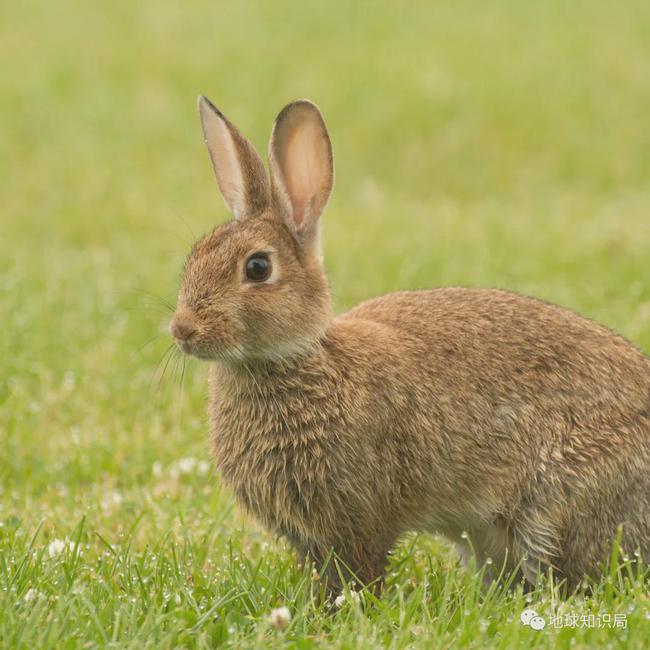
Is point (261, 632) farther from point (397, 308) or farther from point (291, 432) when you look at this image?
point (397, 308)

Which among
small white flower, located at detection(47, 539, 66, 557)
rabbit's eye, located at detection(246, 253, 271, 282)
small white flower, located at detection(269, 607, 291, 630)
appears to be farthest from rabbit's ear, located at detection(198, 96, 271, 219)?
small white flower, located at detection(269, 607, 291, 630)

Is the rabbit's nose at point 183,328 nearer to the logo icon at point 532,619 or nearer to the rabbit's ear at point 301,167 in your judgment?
the rabbit's ear at point 301,167

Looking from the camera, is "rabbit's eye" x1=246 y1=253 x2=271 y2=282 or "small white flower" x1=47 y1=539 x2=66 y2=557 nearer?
"rabbit's eye" x1=246 y1=253 x2=271 y2=282

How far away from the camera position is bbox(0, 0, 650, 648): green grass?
410 centimetres

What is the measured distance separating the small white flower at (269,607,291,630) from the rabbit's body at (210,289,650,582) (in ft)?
2.06

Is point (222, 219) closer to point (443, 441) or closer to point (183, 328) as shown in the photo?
point (443, 441)

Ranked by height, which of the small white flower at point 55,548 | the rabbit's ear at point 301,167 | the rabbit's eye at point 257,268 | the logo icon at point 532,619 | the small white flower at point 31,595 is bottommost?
the logo icon at point 532,619

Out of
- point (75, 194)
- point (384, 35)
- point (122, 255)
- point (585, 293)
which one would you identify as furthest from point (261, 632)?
point (384, 35)

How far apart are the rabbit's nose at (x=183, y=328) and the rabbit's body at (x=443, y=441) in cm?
37

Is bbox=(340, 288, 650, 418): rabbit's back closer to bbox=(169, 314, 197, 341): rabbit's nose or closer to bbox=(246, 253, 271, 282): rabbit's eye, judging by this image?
bbox=(246, 253, 271, 282): rabbit's eye

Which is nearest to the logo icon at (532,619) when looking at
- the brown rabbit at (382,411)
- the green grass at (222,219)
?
the green grass at (222,219)

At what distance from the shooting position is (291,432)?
14.7ft

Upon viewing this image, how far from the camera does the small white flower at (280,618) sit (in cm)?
380

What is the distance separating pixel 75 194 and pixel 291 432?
949cm
